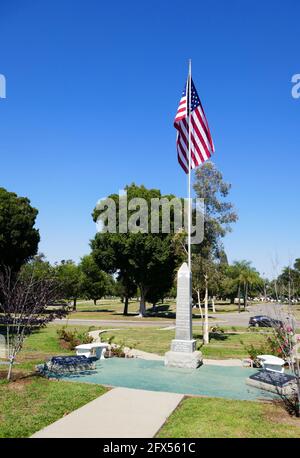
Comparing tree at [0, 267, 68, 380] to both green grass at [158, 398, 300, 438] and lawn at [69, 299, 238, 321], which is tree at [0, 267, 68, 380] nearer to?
green grass at [158, 398, 300, 438]

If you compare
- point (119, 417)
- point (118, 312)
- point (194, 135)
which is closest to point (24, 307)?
point (119, 417)

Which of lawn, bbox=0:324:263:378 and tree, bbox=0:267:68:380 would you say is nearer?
tree, bbox=0:267:68:380

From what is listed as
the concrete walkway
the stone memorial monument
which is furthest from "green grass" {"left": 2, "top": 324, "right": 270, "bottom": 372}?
the concrete walkway

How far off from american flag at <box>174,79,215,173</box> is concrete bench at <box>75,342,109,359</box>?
9130 millimetres

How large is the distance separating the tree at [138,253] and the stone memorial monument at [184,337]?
24926 millimetres

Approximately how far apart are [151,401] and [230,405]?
82.8 inches

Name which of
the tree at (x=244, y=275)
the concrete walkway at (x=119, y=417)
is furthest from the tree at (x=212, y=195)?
the tree at (x=244, y=275)

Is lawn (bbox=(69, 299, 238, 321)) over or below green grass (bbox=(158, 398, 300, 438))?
below

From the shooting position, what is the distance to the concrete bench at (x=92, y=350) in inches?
663

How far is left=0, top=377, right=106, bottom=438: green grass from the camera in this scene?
7.84 metres

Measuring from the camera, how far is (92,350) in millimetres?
17656

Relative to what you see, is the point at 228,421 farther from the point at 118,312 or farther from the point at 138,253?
the point at 118,312

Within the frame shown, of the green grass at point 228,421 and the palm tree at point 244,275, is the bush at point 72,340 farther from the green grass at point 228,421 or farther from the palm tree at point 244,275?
the palm tree at point 244,275
